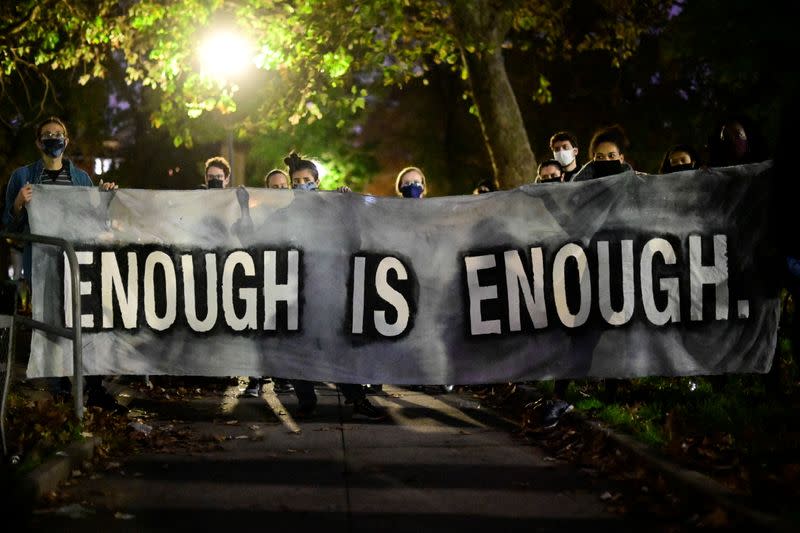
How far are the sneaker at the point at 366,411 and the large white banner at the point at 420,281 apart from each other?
0.64 m

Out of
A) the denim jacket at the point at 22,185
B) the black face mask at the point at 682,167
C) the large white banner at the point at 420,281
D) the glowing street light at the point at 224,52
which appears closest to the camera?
the large white banner at the point at 420,281

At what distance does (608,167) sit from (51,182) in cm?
447

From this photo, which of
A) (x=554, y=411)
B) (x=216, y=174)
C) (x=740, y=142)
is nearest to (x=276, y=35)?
(x=216, y=174)

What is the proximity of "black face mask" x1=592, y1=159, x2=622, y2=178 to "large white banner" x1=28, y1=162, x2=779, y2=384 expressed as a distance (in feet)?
1.41

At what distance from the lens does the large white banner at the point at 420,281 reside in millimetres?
7977

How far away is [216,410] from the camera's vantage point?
9.12m

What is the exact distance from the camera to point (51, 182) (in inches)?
337

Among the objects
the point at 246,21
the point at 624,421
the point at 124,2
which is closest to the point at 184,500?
the point at 624,421

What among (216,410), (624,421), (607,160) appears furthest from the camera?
(216,410)

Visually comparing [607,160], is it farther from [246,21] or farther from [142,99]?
[142,99]

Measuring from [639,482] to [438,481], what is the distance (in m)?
1.16

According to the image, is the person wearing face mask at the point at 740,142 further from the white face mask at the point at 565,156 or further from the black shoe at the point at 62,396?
the black shoe at the point at 62,396

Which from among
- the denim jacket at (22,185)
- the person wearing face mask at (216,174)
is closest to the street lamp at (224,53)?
the person wearing face mask at (216,174)

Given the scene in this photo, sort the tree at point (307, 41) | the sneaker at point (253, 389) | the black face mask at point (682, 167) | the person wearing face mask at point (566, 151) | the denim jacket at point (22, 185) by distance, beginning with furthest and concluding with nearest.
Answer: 1. the tree at point (307, 41)
2. the person wearing face mask at point (566, 151)
3. the sneaker at point (253, 389)
4. the black face mask at point (682, 167)
5. the denim jacket at point (22, 185)
